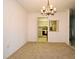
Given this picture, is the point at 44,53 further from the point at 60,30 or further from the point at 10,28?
the point at 60,30

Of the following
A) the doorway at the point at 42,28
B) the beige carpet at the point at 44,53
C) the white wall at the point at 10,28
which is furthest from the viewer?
the doorway at the point at 42,28

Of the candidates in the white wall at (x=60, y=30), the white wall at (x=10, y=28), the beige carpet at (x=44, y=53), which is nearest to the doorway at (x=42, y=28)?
the white wall at (x=60, y=30)

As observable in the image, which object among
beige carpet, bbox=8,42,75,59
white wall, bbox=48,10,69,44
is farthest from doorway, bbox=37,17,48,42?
beige carpet, bbox=8,42,75,59

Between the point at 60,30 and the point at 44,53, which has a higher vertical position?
the point at 60,30

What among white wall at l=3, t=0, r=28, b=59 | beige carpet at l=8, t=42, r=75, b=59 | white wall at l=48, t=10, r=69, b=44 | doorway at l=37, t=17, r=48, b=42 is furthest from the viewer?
doorway at l=37, t=17, r=48, b=42

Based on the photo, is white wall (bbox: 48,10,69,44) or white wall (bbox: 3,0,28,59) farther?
white wall (bbox: 48,10,69,44)

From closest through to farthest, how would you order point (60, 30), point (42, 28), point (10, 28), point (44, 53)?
point (10, 28) < point (44, 53) < point (60, 30) < point (42, 28)

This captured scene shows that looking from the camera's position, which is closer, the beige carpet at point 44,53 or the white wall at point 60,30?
the beige carpet at point 44,53

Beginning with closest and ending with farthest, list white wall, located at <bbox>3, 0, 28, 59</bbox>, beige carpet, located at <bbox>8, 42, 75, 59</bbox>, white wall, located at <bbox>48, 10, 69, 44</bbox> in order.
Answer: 1. white wall, located at <bbox>3, 0, 28, 59</bbox>
2. beige carpet, located at <bbox>8, 42, 75, 59</bbox>
3. white wall, located at <bbox>48, 10, 69, 44</bbox>

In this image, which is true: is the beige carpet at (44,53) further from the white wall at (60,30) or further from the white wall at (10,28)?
the white wall at (60,30)

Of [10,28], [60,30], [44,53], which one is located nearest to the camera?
[10,28]

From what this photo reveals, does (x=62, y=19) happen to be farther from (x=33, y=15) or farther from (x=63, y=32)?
(x=33, y=15)

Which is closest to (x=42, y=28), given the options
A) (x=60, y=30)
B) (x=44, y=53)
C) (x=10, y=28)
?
(x=60, y=30)

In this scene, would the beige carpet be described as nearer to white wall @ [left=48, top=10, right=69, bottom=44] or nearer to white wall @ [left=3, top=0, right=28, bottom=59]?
white wall @ [left=3, top=0, right=28, bottom=59]
